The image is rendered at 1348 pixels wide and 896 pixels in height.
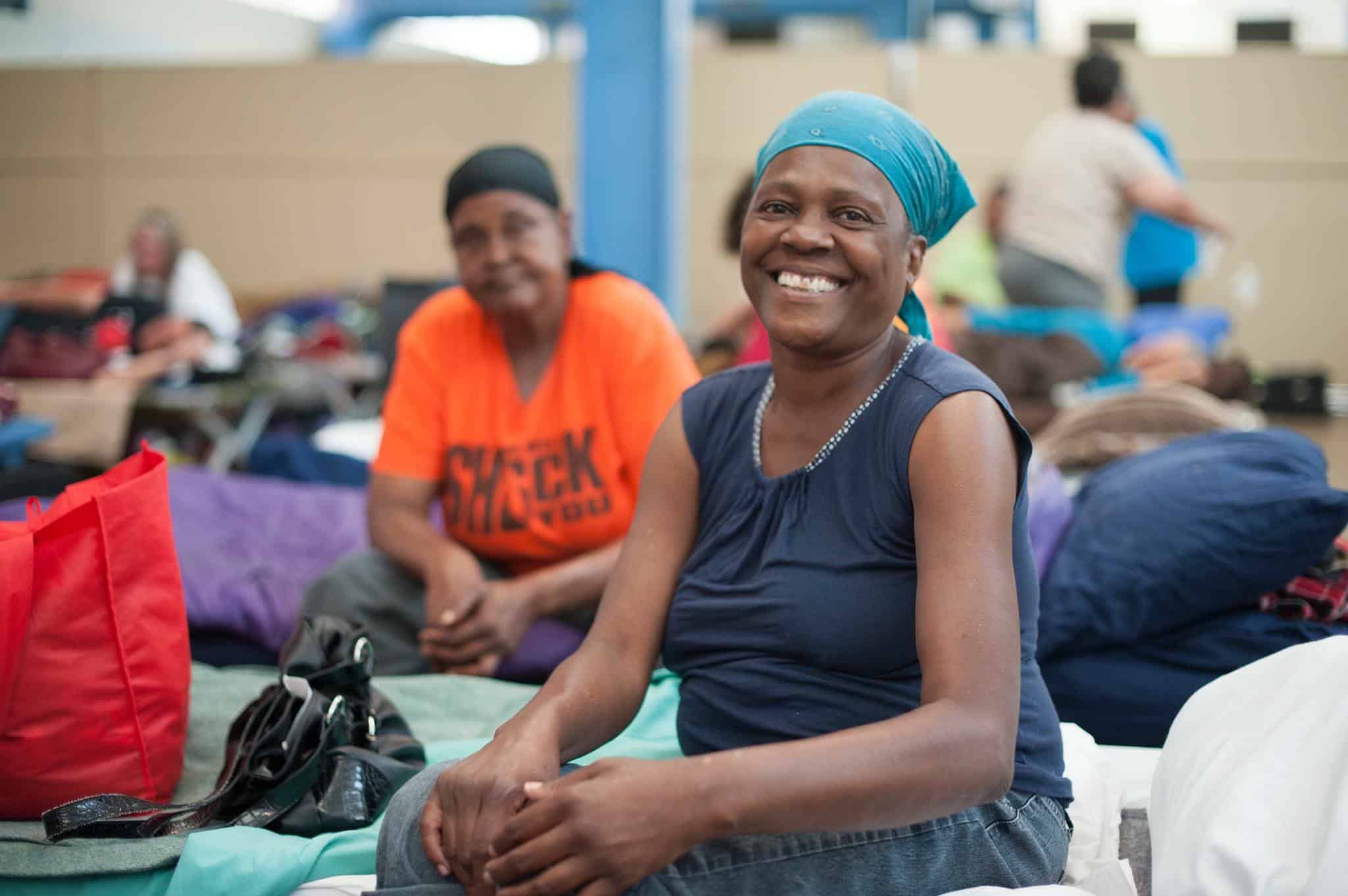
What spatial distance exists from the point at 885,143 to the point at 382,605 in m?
1.45

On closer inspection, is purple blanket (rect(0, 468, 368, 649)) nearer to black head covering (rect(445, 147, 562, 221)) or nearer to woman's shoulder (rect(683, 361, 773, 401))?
black head covering (rect(445, 147, 562, 221))

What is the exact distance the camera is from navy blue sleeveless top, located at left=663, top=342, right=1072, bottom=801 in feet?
4.58

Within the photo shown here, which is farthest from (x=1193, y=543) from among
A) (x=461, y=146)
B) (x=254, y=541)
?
(x=461, y=146)

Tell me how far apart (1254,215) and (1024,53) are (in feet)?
5.42

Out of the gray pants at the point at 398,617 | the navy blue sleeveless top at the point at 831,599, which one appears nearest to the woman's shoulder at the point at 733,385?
the navy blue sleeveless top at the point at 831,599

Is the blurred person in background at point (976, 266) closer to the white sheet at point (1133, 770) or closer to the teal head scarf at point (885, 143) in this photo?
the white sheet at point (1133, 770)

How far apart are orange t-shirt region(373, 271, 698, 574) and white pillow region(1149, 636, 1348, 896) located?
115cm

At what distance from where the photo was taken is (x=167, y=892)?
151 cm

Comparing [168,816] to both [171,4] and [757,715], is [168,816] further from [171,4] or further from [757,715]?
[171,4]

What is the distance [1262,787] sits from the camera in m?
1.29

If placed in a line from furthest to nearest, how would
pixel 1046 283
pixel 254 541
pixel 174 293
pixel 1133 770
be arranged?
pixel 174 293 < pixel 1046 283 < pixel 254 541 < pixel 1133 770

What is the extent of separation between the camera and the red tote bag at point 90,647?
165 centimetres

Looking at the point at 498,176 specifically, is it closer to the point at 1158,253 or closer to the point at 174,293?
the point at 1158,253

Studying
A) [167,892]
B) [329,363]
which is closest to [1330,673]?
[167,892]
